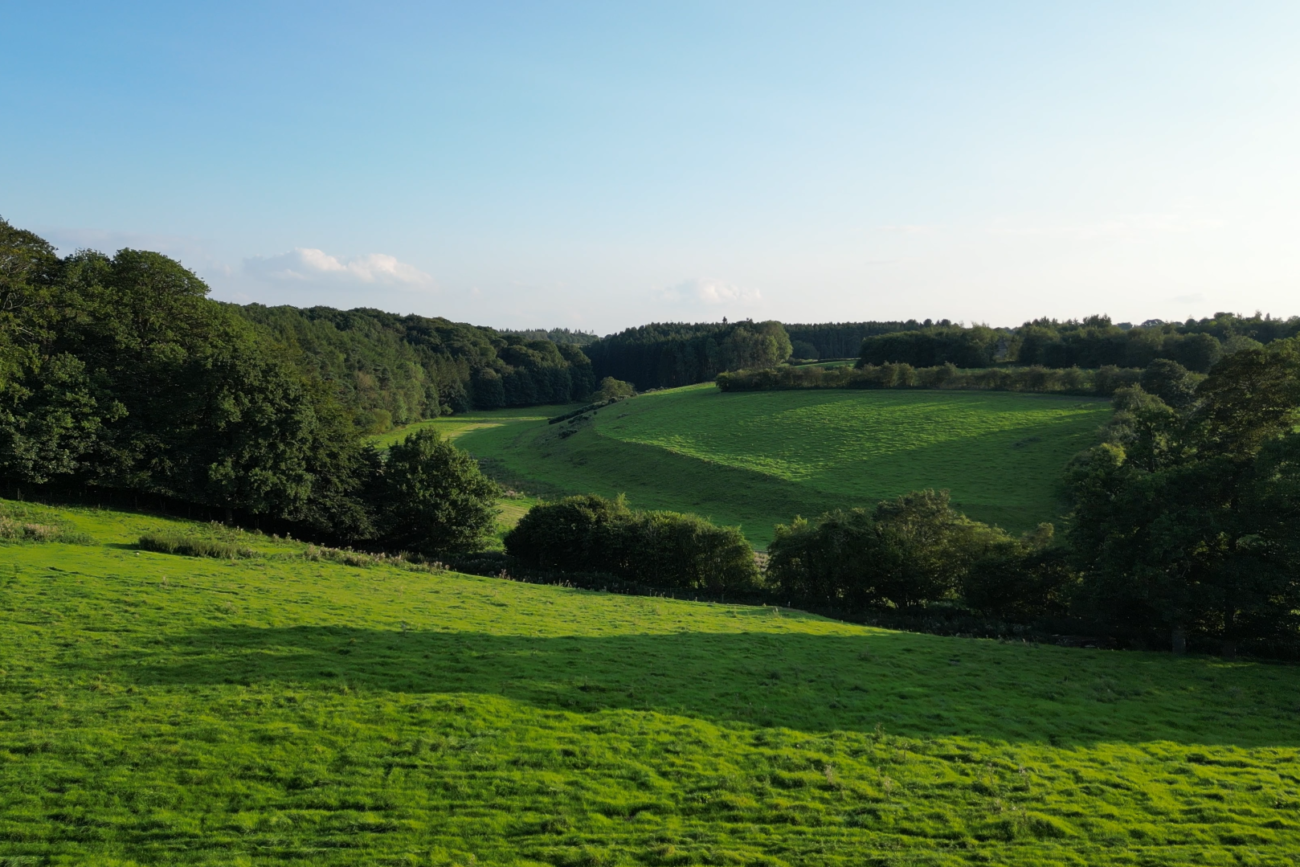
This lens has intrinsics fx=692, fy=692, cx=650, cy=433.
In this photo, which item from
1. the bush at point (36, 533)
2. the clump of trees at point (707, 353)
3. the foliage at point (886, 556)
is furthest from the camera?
the clump of trees at point (707, 353)

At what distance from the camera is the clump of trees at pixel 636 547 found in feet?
128

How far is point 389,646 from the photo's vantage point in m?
19.8

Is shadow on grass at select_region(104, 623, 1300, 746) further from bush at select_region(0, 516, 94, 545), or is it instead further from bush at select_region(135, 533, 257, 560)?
bush at select_region(0, 516, 94, 545)

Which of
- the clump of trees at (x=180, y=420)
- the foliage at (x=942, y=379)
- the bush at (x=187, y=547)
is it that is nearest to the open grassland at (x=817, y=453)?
the foliage at (x=942, y=379)

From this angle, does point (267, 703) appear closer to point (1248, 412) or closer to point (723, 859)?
point (723, 859)

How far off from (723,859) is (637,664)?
32.4 ft

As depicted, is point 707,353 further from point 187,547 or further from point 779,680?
point 779,680

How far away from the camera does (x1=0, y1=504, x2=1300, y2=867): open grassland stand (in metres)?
10.8

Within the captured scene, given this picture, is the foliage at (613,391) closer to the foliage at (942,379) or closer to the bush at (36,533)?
the foliage at (942,379)

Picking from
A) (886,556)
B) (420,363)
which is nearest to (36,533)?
(886,556)

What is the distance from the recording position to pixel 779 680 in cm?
1973

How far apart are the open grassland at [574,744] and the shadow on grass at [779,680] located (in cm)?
11

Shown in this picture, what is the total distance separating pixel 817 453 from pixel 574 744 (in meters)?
63.5

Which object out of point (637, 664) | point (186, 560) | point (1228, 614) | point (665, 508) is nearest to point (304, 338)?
point (665, 508)
